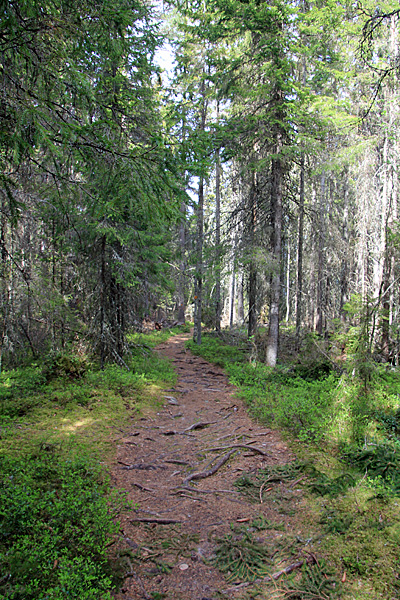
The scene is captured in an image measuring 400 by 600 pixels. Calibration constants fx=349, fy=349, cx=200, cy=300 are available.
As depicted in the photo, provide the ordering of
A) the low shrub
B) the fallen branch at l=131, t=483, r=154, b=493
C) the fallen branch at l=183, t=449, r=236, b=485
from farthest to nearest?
the fallen branch at l=183, t=449, r=236, b=485
the fallen branch at l=131, t=483, r=154, b=493
the low shrub

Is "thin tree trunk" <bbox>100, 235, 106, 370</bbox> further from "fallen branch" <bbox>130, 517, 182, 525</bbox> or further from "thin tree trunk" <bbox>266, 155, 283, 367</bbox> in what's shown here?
"fallen branch" <bbox>130, 517, 182, 525</bbox>

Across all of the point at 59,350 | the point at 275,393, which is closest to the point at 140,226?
the point at 59,350

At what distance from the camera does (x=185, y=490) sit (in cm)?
477

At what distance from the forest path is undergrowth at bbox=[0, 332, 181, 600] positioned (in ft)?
1.05

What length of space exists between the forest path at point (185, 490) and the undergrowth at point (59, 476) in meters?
0.32

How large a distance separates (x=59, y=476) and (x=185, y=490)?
166 cm

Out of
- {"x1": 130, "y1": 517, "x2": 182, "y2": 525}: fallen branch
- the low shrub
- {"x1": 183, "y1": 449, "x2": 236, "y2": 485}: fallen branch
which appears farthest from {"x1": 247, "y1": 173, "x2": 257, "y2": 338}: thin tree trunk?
the low shrub

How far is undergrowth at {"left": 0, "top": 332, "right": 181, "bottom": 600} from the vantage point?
287cm

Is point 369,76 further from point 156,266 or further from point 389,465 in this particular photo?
point 389,465

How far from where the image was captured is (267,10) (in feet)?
31.5

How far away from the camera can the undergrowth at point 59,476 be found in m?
2.87

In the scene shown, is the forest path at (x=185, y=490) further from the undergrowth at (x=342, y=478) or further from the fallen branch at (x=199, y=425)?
the undergrowth at (x=342, y=478)

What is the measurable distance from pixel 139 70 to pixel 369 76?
340 inches

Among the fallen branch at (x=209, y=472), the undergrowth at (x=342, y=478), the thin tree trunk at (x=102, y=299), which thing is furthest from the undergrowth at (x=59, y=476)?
the undergrowth at (x=342, y=478)
